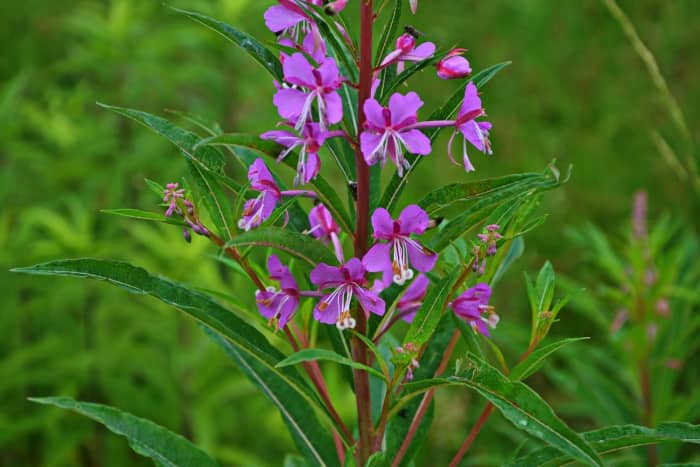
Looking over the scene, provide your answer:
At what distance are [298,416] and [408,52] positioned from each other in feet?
2.29

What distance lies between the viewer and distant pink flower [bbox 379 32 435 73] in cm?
118

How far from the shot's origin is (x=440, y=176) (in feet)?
12.9

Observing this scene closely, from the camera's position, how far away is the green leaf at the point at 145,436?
1304 millimetres

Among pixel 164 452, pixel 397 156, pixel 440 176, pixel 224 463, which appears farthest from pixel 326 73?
pixel 440 176

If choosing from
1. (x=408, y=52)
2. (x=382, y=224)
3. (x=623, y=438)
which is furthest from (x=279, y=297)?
(x=623, y=438)

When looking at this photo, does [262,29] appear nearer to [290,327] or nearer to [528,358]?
[290,327]

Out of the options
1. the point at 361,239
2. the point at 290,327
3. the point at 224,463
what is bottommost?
the point at 224,463

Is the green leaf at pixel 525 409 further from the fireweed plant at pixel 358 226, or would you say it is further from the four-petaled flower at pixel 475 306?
the four-petaled flower at pixel 475 306

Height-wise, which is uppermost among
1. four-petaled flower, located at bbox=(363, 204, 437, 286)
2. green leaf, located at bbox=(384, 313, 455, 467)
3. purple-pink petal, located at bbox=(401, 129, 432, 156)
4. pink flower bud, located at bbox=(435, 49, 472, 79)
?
pink flower bud, located at bbox=(435, 49, 472, 79)

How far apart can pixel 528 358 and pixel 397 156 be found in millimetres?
377

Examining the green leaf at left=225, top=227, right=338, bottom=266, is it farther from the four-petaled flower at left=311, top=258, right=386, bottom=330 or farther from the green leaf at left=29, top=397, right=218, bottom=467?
the green leaf at left=29, top=397, right=218, bottom=467

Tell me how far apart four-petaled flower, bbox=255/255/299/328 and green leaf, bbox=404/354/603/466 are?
284 millimetres

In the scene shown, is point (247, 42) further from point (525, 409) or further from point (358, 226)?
point (525, 409)

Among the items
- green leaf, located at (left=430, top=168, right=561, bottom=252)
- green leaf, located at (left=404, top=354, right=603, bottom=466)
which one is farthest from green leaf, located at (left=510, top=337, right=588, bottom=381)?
green leaf, located at (left=430, top=168, right=561, bottom=252)
